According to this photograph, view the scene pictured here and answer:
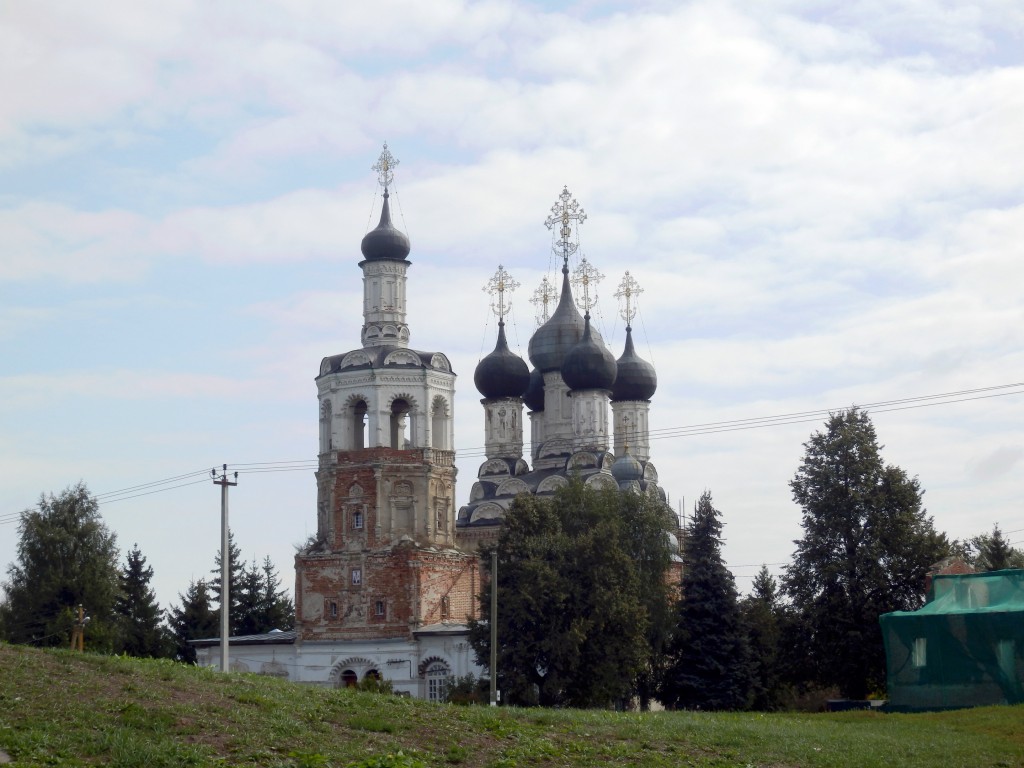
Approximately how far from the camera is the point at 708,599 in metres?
41.1

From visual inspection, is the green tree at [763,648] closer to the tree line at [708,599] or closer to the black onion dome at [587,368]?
the tree line at [708,599]

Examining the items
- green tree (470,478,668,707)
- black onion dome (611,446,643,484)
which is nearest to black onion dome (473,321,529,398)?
black onion dome (611,446,643,484)

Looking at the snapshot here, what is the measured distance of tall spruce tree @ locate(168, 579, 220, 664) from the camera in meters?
54.8

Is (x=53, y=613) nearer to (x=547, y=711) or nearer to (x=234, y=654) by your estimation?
(x=234, y=654)

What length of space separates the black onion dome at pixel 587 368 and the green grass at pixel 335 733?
35280mm

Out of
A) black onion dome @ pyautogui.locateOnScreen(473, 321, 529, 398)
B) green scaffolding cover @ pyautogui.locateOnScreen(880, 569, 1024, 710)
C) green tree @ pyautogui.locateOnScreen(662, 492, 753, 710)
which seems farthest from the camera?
black onion dome @ pyautogui.locateOnScreen(473, 321, 529, 398)

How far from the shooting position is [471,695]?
3866cm

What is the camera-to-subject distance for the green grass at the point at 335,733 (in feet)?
48.5

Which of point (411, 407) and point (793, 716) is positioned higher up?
point (411, 407)

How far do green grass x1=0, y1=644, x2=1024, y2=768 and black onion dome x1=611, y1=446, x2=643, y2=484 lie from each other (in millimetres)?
32953

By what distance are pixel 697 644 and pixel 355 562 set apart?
1203 cm

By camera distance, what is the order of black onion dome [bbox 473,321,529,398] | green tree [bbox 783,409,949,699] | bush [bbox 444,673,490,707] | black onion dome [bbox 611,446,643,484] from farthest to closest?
black onion dome [bbox 473,321,529,398] < black onion dome [bbox 611,446,643,484] < bush [bbox 444,673,490,707] < green tree [bbox 783,409,949,699]

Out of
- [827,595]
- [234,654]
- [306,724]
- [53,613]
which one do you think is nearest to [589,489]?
[827,595]

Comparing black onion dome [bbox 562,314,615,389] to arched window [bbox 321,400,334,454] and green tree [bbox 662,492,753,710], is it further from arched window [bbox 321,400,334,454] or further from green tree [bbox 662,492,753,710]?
green tree [bbox 662,492,753,710]
